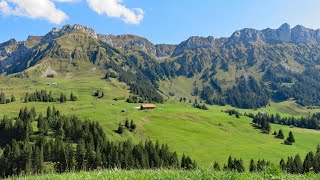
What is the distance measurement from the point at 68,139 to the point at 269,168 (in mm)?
191584

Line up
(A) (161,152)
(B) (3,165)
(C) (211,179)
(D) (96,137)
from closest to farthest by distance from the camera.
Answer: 1. (C) (211,179)
2. (B) (3,165)
3. (A) (161,152)
4. (D) (96,137)

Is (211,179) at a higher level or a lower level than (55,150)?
higher

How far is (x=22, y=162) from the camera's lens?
14512 cm

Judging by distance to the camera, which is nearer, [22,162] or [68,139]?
[22,162]

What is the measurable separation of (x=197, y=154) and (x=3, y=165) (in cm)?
10163

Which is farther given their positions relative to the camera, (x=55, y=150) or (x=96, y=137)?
(x=96, y=137)

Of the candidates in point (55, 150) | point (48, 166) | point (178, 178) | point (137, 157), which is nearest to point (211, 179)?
point (178, 178)

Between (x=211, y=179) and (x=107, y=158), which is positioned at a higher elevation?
(x=211, y=179)

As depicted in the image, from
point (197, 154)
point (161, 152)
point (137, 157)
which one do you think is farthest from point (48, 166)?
point (197, 154)

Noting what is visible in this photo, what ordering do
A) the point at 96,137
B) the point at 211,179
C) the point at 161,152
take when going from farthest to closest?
the point at 96,137, the point at 161,152, the point at 211,179

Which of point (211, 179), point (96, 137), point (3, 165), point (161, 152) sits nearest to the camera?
point (211, 179)

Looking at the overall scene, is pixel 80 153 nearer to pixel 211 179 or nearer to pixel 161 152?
pixel 161 152

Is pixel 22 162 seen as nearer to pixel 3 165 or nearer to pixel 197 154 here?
pixel 3 165

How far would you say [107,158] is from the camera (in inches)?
5768
